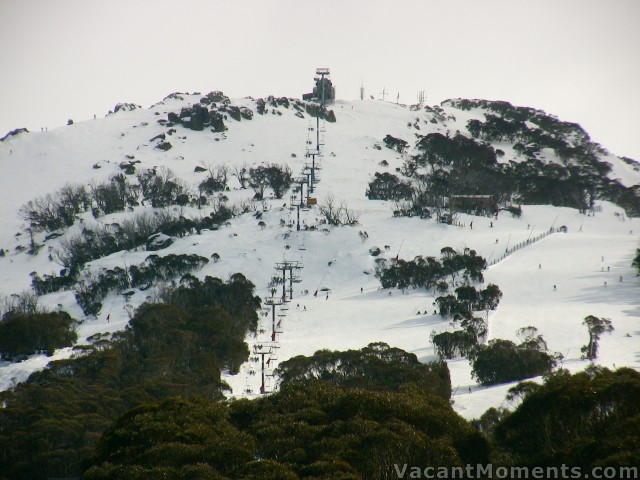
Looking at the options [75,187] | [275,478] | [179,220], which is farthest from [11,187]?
[275,478]

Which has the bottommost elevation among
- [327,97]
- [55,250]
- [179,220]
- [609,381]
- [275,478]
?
[55,250]

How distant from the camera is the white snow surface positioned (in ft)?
136

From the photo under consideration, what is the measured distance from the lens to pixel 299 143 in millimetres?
121125

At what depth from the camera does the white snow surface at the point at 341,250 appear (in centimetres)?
4147

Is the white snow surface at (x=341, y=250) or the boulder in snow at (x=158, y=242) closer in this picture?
the white snow surface at (x=341, y=250)

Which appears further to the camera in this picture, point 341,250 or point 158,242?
point 158,242

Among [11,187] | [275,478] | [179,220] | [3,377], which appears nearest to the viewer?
[275,478]

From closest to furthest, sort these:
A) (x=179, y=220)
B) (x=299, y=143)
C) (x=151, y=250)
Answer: (x=151, y=250), (x=179, y=220), (x=299, y=143)

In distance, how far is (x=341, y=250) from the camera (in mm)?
69125

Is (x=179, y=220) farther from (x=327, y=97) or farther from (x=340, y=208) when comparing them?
(x=327, y=97)

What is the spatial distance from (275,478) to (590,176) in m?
104

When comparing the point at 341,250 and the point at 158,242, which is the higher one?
the point at 341,250

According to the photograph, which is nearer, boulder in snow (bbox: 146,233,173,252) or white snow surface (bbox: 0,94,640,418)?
white snow surface (bbox: 0,94,640,418)

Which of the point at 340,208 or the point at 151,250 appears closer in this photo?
the point at 151,250
